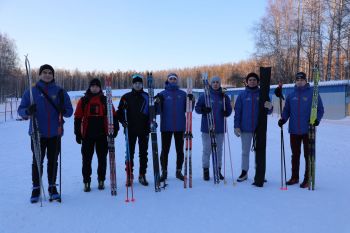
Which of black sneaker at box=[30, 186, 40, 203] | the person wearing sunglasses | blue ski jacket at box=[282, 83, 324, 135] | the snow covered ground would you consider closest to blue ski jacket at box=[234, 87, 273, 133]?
blue ski jacket at box=[282, 83, 324, 135]

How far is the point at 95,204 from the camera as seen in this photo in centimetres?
424

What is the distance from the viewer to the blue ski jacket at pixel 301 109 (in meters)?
5.00

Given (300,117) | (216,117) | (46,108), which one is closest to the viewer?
(46,108)

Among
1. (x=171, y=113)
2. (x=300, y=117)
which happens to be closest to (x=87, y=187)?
(x=171, y=113)

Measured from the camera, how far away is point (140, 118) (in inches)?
200

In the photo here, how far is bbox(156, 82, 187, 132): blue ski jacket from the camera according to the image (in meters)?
5.27

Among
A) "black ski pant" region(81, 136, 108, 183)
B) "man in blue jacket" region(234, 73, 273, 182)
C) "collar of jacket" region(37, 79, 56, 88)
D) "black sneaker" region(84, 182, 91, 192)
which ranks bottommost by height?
"black sneaker" region(84, 182, 91, 192)

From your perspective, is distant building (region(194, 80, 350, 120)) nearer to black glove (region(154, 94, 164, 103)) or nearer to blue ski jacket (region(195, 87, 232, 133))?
blue ski jacket (region(195, 87, 232, 133))

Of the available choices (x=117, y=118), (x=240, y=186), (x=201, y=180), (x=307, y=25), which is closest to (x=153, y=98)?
(x=117, y=118)

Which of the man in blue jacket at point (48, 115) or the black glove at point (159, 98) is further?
the black glove at point (159, 98)

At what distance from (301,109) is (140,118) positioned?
2.62 m

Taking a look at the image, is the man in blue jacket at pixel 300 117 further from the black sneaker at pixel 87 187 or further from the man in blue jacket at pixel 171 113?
the black sneaker at pixel 87 187

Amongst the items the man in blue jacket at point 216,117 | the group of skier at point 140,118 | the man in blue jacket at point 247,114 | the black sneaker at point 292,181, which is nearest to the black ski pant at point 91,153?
the group of skier at point 140,118

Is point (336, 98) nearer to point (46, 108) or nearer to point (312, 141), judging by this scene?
point (312, 141)
